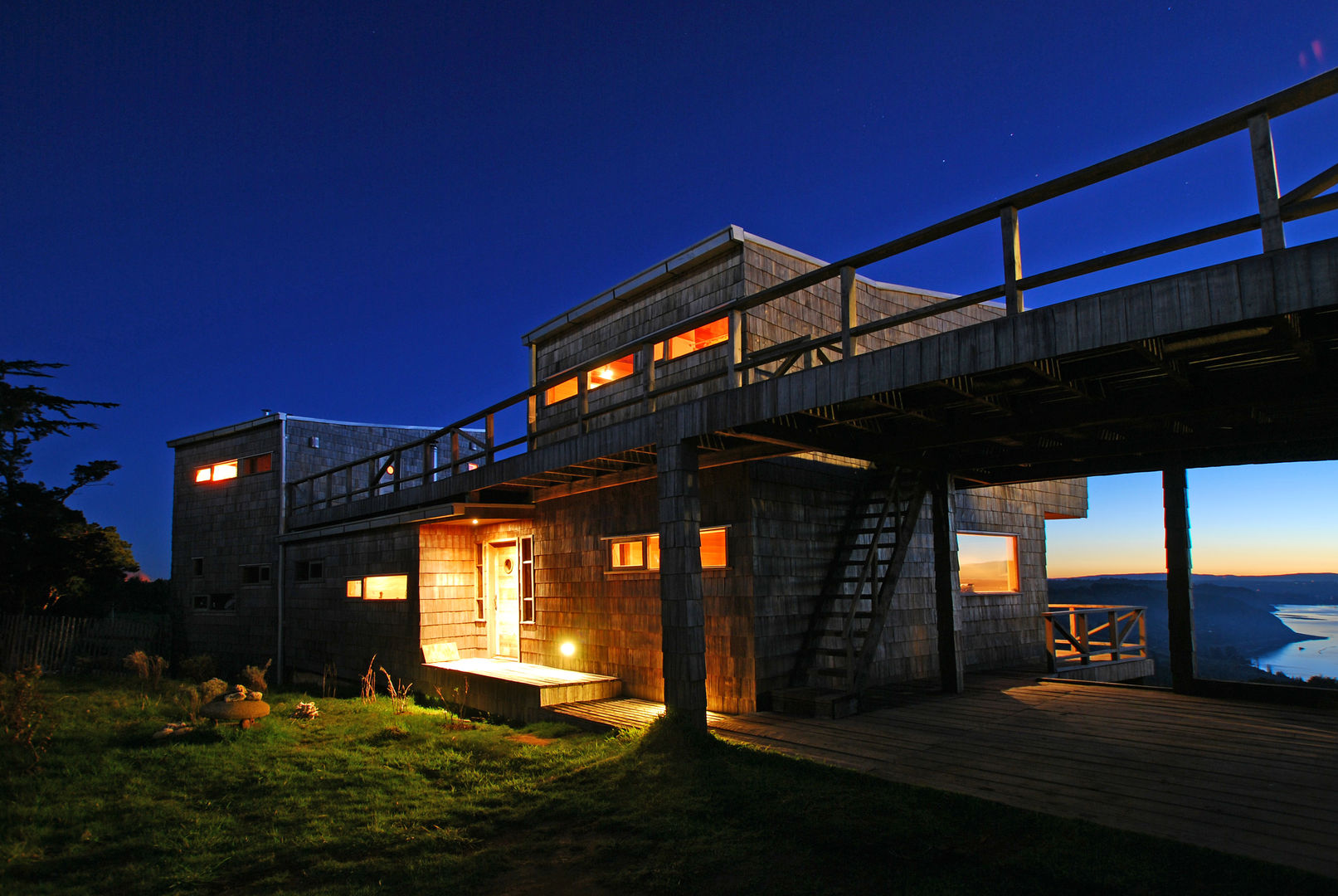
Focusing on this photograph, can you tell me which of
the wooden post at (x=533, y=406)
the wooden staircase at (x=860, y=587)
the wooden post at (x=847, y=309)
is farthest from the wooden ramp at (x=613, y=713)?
the wooden post at (x=847, y=309)

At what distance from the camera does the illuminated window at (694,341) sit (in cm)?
1061

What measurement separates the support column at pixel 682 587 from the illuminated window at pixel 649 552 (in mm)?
2127

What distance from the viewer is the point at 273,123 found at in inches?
3059

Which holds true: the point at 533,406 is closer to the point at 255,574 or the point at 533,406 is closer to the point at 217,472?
the point at 255,574

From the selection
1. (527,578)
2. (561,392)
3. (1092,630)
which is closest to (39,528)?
(527,578)

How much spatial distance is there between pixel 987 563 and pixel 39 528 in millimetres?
25203

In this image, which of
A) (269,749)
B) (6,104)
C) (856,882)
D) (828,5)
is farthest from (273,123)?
(856,882)

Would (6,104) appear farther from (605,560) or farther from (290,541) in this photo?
(605,560)

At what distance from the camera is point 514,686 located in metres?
10.5

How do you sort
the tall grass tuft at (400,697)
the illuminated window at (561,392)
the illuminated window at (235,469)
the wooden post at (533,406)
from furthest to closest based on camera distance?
the illuminated window at (235,469)
the illuminated window at (561,392)
the wooden post at (533,406)
the tall grass tuft at (400,697)

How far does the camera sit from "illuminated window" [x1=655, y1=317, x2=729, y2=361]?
34.8 ft

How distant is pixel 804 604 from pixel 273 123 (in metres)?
88.2

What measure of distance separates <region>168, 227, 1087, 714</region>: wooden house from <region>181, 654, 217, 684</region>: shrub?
6.16 ft

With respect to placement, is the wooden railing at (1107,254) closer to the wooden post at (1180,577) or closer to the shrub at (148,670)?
the wooden post at (1180,577)
